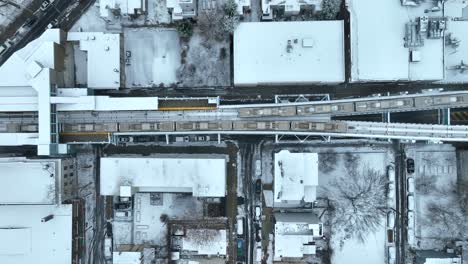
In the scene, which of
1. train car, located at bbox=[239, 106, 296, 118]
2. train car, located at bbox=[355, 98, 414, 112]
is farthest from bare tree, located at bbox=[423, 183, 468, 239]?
train car, located at bbox=[239, 106, 296, 118]

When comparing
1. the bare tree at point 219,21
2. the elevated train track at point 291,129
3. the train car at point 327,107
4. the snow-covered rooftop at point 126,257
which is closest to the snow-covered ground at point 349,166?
the elevated train track at point 291,129

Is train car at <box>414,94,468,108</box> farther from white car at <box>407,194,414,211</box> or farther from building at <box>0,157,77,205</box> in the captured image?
building at <box>0,157,77,205</box>

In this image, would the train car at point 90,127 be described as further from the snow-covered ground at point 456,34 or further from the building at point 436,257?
the snow-covered ground at point 456,34

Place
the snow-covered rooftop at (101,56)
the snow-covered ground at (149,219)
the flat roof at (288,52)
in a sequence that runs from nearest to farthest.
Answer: the flat roof at (288,52), the snow-covered rooftop at (101,56), the snow-covered ground at (149,219)

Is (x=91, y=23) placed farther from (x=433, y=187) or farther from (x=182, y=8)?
(x=433, y=187)

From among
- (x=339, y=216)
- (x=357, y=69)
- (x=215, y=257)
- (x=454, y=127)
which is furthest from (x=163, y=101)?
(x=454, y=127)

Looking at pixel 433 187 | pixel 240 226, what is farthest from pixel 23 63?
pixel 433 187
